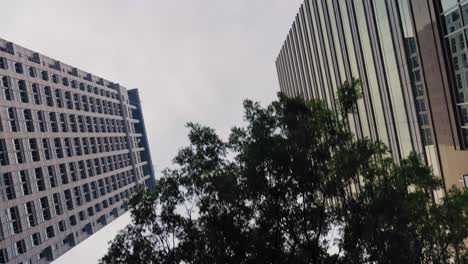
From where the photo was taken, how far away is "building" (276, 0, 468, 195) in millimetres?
21547

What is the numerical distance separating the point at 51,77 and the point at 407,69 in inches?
2007

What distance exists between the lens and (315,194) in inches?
631

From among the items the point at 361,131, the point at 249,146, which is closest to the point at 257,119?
the point at 249,146

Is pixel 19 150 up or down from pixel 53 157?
up

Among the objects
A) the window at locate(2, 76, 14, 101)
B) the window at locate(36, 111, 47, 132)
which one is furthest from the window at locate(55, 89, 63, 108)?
the window at locate(2, 76, 14, 101)

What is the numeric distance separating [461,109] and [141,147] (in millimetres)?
83894

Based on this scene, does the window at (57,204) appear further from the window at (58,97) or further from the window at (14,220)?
the window at (58,97)

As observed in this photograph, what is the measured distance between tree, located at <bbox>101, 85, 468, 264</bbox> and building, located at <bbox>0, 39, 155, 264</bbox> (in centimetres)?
3264

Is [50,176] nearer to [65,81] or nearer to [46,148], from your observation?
[46,148]

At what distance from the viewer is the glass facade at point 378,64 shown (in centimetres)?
2619

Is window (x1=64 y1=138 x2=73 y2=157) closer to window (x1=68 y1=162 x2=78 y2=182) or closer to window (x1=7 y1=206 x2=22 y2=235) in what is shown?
window (x1=68 y1=162 x2=78 y2=182)

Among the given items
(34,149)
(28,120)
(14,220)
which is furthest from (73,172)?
(14,220)

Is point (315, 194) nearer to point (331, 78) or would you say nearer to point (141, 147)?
point (331, 78)

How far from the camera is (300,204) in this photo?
16016 millimetres
